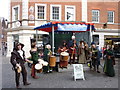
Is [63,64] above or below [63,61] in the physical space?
below

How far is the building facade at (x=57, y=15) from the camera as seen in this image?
74.1ft

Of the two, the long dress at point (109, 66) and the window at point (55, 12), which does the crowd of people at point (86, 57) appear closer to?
the long dress at point (109, 66)

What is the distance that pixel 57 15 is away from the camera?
23469mm

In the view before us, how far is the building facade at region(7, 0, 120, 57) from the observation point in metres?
22.6

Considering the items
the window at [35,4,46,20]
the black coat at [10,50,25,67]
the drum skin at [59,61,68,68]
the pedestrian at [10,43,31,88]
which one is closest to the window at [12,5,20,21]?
the window at [35,4,46,20]

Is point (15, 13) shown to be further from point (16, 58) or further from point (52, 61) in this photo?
point (16, 58)

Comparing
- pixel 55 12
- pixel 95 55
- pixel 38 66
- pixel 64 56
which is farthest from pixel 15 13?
pixel 38 66

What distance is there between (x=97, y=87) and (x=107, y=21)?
1962cm

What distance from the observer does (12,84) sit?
792cm

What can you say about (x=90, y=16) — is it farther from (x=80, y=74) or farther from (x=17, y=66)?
(x=17, y=66)

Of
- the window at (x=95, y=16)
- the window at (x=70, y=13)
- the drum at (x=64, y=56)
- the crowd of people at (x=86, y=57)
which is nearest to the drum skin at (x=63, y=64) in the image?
the crowd of people at (x=86, y=57)

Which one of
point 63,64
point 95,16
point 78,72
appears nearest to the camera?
point 78,72

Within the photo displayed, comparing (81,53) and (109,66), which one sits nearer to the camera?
(109,66)

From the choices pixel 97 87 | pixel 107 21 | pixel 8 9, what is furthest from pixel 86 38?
pixel 8 9
